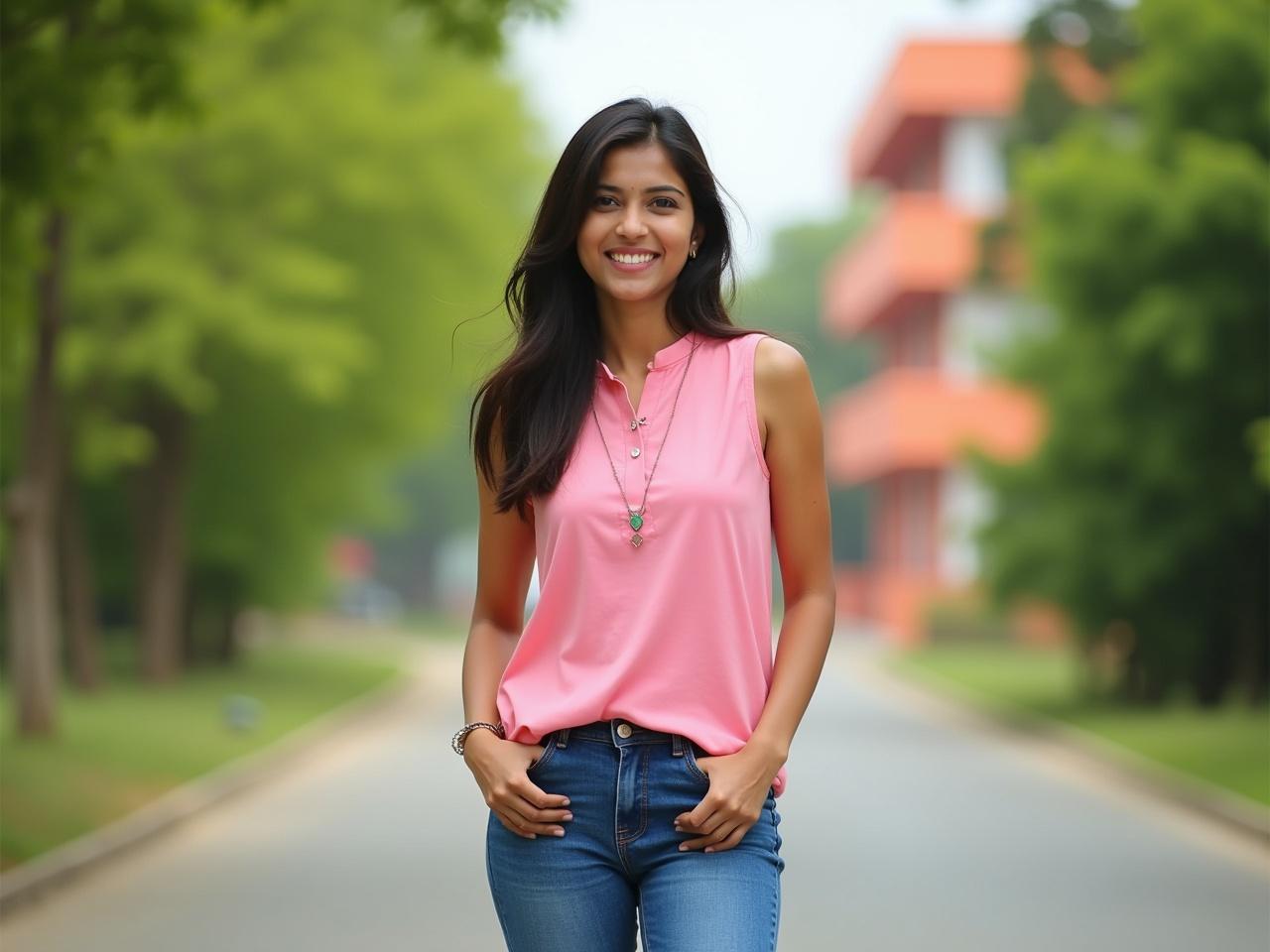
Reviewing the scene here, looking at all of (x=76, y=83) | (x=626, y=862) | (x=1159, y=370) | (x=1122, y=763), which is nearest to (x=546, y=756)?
(x=626, y=862)

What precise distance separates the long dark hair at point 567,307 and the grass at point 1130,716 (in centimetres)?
1234

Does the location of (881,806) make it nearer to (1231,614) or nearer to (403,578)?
(1231,614)

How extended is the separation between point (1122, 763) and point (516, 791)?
16.4 meters

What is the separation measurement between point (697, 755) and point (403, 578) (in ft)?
312

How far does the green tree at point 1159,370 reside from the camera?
66.7 ft

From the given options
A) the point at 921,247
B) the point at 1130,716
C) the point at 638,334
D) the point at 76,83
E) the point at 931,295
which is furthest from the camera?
the point at 931,295

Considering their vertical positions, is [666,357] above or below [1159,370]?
below

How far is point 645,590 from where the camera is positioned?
11.4ft

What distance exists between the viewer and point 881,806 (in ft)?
52.3

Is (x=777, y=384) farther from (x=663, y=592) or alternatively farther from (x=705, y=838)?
(x=705, y=838)

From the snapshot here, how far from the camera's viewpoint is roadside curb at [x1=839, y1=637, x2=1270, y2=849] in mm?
14742

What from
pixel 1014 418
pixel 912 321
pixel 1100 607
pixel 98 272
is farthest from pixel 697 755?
pixel 912 321

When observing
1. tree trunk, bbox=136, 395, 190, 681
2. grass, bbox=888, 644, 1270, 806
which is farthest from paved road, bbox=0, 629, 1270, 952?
tree trunk, bbox=136, 395, 190, 681

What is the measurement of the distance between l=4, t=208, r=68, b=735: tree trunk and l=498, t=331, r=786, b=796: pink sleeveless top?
15051 millimetres
